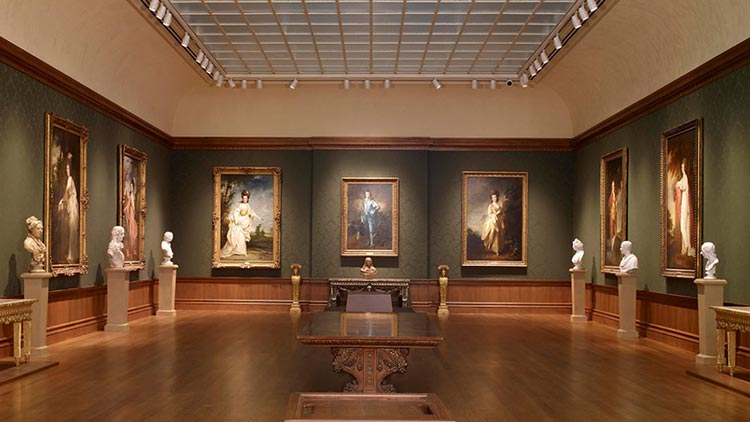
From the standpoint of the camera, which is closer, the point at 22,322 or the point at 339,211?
the point at 22,322

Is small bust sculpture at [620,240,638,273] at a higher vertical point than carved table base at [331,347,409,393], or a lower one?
higher

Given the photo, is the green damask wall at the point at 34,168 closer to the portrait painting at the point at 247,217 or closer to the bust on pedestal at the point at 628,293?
the portrait painting at the point at 247,217

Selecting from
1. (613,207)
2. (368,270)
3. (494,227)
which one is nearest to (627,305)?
(613,207)

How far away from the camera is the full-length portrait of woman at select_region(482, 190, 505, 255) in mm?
19578

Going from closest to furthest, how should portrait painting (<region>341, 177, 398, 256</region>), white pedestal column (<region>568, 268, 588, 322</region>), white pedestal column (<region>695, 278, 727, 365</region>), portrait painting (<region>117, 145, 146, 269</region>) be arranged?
white pedestal column (<region>695, 278, 727, 365</region>) → portrait painting (<region>117, 145, 146, 269</region>) → white pedestal column (<region>568, 268, 588, 322</region>) → portrait painting (<region>341, 177, 398, 256</region>)

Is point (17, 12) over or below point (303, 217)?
over

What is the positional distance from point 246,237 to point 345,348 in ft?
41.2

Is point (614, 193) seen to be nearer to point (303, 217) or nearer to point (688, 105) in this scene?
point (688, 105)

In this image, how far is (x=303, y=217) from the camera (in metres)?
19.7

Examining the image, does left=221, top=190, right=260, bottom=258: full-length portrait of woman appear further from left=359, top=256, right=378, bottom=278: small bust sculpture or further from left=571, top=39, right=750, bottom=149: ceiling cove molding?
left=571, top=39, right=750, bottom=149: ceiling cove molding

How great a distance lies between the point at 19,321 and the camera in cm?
1000

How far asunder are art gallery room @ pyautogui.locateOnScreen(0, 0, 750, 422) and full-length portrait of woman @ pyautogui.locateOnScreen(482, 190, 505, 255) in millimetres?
54

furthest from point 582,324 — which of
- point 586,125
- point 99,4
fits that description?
point 99,4

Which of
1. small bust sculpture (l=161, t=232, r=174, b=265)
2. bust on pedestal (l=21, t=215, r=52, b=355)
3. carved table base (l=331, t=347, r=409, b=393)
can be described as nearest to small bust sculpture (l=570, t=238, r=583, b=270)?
small bust sculpture (l=161, t=232, r=174, b=265)
